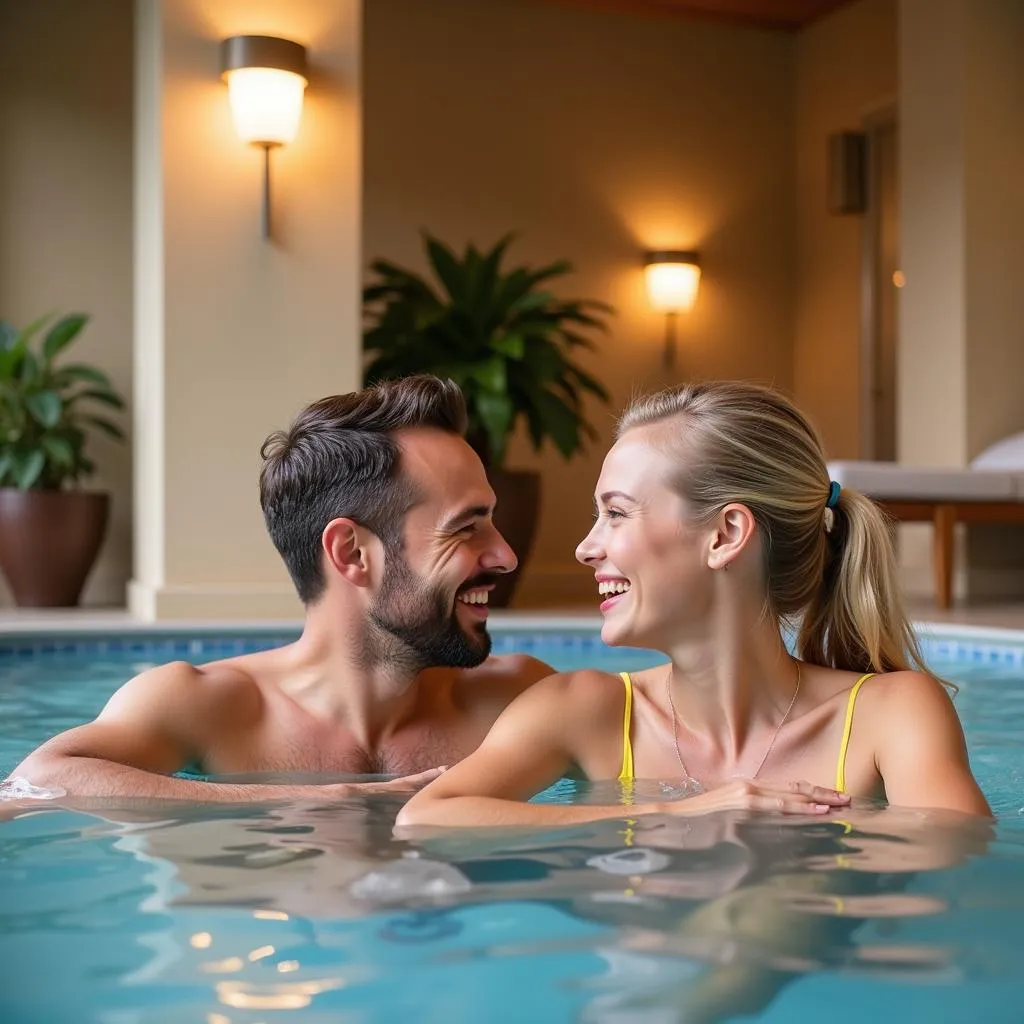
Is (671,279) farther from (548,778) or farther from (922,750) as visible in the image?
(922,750)

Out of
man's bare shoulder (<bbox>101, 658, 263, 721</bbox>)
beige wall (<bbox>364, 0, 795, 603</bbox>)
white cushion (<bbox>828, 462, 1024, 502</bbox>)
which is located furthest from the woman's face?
beige wall (<bbox>364, 0, 795, 603</bbox>)

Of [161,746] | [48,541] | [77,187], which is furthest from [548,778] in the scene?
[77,187]

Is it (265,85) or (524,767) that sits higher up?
(265,85)

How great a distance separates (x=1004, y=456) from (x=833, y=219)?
2.52 meters

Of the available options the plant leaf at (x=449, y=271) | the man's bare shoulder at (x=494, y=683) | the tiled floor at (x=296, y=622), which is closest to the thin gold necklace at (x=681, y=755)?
the man's bare shoulder at (x=494, y=683)

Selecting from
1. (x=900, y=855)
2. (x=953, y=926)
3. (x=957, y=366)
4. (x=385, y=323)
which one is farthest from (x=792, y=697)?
(x=957, y=366)

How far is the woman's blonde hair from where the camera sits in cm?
210

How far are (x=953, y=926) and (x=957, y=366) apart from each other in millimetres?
6735

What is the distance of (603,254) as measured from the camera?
9.22 meters

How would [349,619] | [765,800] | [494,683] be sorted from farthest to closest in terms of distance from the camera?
1. [494,683]
2. [349,619]
3. [765,800]

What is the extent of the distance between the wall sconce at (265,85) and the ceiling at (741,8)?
3.43 meters

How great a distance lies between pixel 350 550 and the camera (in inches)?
97.3

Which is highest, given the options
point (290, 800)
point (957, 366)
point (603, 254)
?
point (603, 254)

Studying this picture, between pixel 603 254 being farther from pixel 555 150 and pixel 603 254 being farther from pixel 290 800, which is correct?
pixel 290 800
